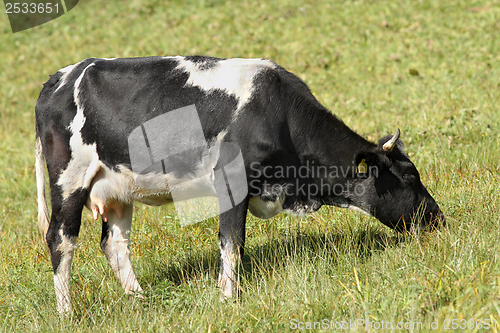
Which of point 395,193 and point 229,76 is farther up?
point 229,76

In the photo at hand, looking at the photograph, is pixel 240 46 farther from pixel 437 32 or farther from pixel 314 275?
pixel 314 275

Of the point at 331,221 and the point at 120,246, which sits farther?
the point at 331,221

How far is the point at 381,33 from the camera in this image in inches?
446

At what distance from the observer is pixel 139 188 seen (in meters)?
4.38

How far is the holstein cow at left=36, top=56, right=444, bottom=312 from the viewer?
13.5ft

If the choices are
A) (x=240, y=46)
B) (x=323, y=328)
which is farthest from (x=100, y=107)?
(x=240, y=46)

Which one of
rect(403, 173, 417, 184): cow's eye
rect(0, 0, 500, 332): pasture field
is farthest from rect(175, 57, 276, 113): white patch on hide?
rect(403, 173, 417, 184): cow's eye

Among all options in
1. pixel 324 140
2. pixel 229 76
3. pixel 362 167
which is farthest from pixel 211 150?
pixel 362 167

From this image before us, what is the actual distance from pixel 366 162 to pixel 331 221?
1065 mm

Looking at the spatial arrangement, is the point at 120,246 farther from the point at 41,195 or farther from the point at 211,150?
the point at 211,150

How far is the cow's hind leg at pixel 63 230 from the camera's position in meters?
4.40

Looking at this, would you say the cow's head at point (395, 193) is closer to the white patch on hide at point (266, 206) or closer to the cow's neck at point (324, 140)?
the cow's neck at point (324, 140)

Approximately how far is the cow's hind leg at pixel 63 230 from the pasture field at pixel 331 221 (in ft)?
0.56

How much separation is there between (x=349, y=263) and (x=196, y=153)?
1.54 metres
